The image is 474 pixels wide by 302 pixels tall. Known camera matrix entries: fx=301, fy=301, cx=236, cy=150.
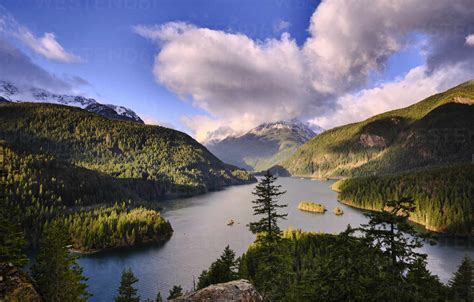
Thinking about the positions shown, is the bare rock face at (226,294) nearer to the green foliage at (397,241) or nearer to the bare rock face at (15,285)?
the green foliage at (397,241)

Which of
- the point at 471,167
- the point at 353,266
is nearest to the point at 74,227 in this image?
the point at 353,266

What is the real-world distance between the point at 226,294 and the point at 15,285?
56.5ft

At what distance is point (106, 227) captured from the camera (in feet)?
454

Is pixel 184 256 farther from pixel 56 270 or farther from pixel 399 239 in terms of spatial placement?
pixel 399 239

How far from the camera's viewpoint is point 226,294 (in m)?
16.6

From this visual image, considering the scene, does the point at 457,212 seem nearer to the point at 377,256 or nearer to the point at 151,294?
the point at 151,294

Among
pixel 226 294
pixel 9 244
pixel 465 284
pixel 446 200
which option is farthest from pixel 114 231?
pixel 446 200

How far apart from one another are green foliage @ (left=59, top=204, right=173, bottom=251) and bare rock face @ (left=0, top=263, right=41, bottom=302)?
377 ft

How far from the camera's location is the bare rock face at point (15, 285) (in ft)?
71.4

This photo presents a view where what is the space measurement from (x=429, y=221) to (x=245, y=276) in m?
128

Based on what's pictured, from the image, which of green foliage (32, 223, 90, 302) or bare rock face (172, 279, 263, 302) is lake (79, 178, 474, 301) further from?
bare rock face (172, 279, 263, 302)

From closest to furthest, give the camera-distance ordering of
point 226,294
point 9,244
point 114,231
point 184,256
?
1. point 226,294
2. point 9,244
3. point 184,256
4. point 114,231

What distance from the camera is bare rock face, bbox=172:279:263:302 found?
16369 millimetres

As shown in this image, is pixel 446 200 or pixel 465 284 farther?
pixel 446 200
